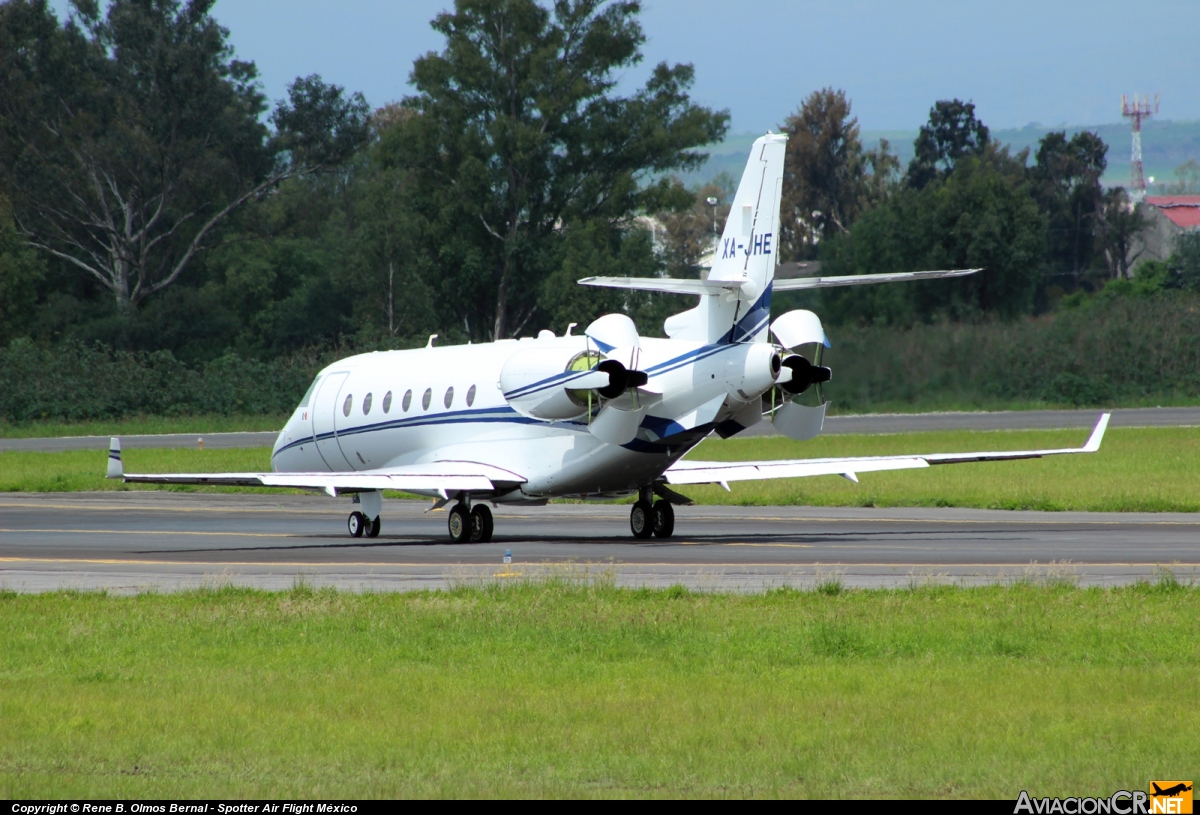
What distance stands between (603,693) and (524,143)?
250ft

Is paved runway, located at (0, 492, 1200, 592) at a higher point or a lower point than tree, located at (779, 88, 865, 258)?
lower

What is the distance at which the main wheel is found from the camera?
2847 cm

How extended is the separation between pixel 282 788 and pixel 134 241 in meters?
88.6

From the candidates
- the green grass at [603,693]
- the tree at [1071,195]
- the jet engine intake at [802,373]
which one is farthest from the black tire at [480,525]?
the tree at [1071,195]

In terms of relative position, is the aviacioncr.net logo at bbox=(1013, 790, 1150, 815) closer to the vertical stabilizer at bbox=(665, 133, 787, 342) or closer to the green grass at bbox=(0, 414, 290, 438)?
the vertical stabilizer at bbox=(665, 133, 787, 342)

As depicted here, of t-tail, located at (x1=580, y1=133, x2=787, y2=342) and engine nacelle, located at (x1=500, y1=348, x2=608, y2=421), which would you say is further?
engine nacelle, located at (x1=500, y1=348, x2=608, y2=421)

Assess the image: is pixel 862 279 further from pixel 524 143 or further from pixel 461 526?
pixel 524 143

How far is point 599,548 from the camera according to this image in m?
26.3

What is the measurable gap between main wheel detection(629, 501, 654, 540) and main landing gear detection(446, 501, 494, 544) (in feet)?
8.67

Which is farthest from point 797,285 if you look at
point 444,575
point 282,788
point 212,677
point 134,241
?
point 134,241

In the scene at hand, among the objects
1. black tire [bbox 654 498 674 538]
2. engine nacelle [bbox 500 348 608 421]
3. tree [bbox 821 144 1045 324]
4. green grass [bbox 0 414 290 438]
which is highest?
tree [bbox 821 144 1045 324]

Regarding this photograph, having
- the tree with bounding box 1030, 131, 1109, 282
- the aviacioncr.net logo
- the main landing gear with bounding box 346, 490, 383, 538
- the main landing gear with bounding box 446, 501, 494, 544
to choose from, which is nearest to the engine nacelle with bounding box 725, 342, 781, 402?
the main landing gear with bounding box 446, 501, 494, 544

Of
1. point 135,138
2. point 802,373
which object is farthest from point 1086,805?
point 135,138

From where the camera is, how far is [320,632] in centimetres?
1545
